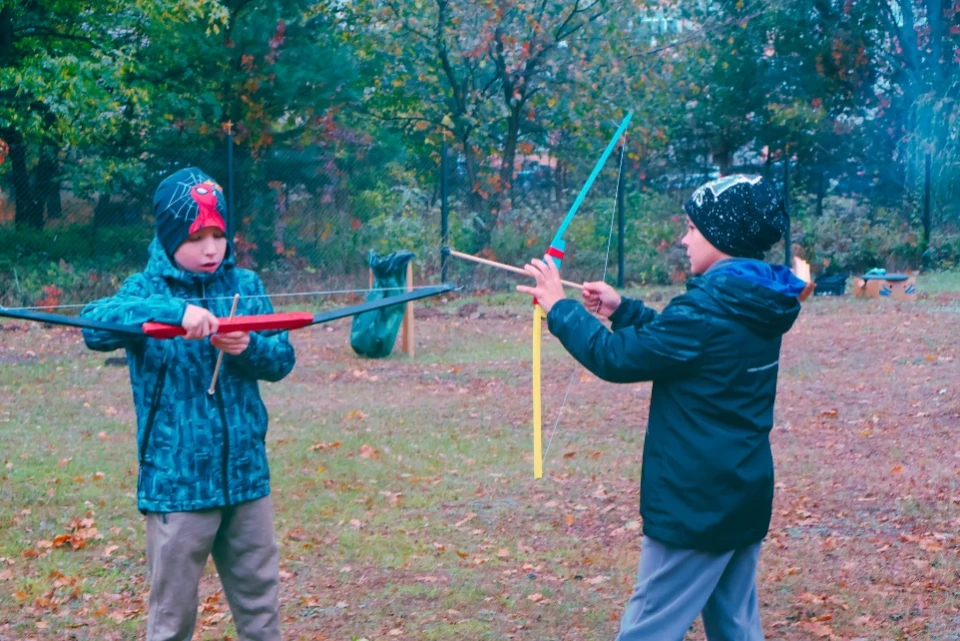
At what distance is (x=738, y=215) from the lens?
10.3ft

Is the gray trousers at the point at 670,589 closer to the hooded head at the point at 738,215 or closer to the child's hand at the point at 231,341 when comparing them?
the hooded head at the point at 738,215

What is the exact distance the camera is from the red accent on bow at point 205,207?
3.34 metres

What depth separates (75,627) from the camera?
447cm

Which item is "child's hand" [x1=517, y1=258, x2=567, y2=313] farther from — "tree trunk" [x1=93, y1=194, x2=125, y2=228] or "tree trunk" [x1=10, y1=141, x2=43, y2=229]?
"tree trunk" [x1=10, y1=141, x2=43, y2=229]

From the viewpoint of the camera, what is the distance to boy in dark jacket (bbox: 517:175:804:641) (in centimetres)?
305

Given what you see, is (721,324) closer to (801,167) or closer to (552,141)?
(552,141)

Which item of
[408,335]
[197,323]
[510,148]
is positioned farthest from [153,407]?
[510,148]

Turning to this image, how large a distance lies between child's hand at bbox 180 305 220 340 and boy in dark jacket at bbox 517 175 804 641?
3.05 feet

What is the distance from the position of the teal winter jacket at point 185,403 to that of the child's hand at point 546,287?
79 cm

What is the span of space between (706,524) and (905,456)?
457 cm

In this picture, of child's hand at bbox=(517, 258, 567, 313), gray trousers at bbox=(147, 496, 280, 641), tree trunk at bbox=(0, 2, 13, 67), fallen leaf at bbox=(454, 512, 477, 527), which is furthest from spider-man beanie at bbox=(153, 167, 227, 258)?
tree trunk at bbox=(0, 2, 13, 67)

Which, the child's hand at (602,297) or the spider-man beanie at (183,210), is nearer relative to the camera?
the spider-man beanie at (183,210)

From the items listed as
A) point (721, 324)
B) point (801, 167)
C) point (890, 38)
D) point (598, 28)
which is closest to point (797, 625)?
point (721, 324)

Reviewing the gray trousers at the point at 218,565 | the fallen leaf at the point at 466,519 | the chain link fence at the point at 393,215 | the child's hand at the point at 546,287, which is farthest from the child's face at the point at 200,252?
the chain link fence at the point at 393,215
